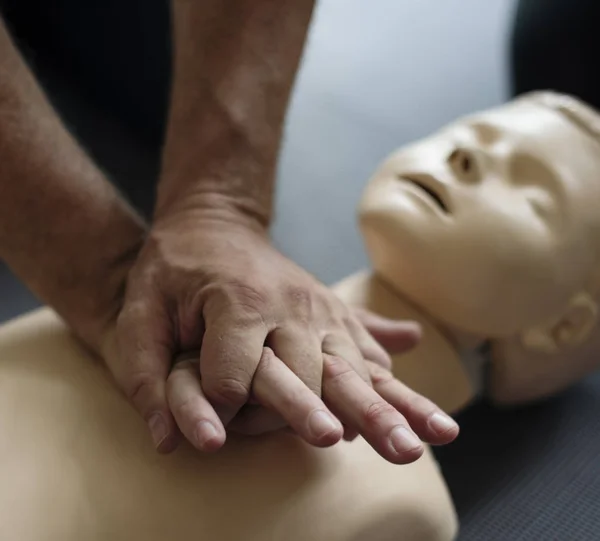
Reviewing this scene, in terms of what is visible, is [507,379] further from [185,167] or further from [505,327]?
[185,167]

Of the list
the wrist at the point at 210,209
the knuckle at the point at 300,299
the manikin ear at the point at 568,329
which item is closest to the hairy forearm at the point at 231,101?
the wrist at the point at 210,209

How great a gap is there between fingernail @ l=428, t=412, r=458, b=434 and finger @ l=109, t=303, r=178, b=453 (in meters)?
0.20

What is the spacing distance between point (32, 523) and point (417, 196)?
522 mm

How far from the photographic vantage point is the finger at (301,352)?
0.63m

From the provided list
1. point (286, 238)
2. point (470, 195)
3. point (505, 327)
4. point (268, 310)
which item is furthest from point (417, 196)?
point (286, 238)

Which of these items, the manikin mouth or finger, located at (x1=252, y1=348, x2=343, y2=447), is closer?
finger, located at (x1=252, y1=348, x2=343, y2=447)

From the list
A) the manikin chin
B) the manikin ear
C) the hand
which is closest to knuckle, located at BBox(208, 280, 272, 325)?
the hand

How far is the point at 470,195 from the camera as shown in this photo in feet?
2.93

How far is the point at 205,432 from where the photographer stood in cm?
58

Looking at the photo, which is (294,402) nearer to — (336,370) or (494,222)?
(336,370)

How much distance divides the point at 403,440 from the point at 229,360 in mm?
145

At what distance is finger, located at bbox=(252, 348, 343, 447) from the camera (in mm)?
575

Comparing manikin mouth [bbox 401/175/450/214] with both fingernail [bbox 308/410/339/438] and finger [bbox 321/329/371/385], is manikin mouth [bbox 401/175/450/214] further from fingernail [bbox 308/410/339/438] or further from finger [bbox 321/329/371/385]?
fingernail [bbox 308/410/339/438]

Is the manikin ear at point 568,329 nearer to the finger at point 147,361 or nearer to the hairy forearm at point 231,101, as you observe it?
the hairy forearm at point 231,101
